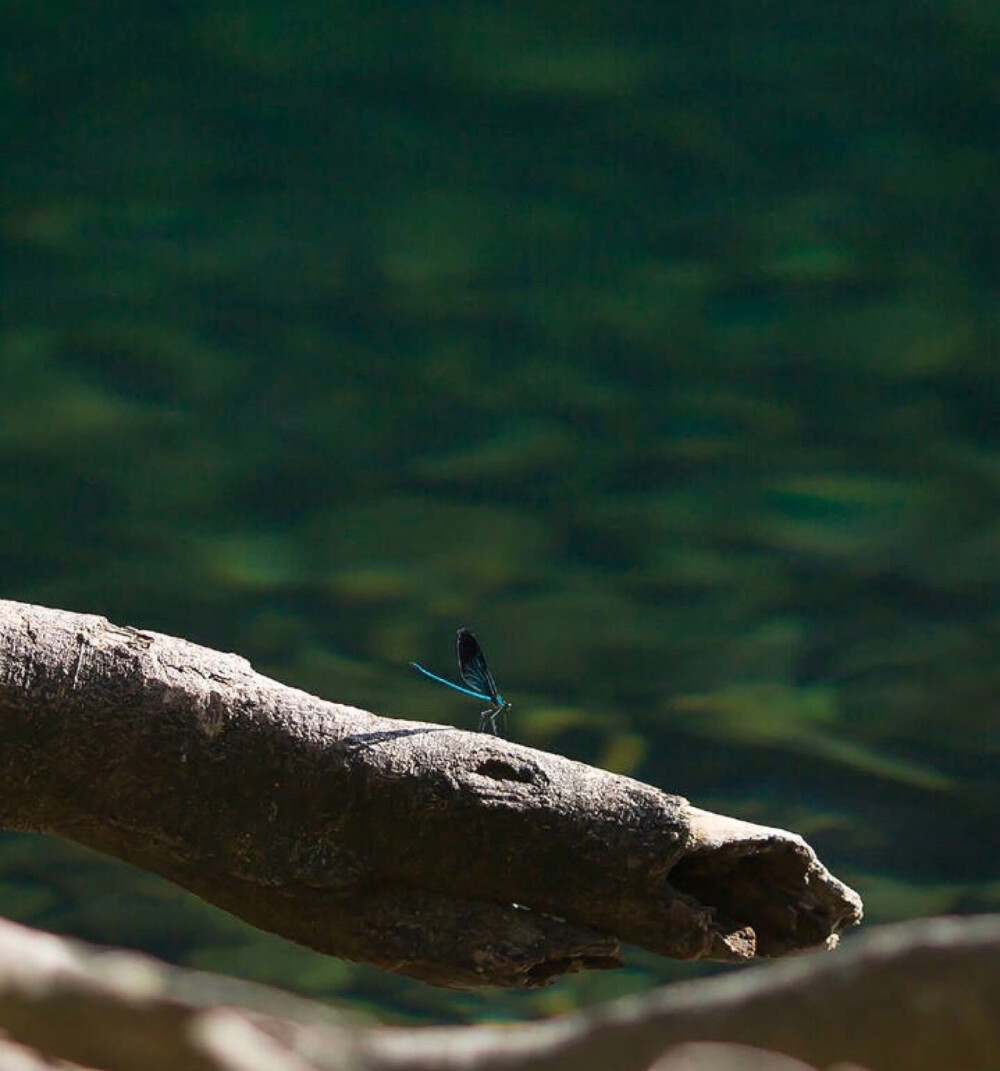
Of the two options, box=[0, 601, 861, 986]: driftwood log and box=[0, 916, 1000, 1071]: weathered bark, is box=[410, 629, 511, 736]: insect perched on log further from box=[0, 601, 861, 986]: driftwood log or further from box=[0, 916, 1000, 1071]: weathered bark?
box=[0, 916, 1000, 1071]: weathered bark

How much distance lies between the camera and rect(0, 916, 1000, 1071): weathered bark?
2.53ft

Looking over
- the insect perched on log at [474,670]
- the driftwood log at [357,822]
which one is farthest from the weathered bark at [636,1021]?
the insect perched on log at [474,670]

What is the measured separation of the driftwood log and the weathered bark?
1159 millimetres

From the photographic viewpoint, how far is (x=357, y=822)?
1.98m

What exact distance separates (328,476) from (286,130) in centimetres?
135

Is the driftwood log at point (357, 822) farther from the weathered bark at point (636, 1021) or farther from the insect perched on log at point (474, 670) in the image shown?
the weathered bark at point (636, 1021)

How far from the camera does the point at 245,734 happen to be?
199cm

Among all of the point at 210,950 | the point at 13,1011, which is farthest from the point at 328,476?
the point at 13,1011

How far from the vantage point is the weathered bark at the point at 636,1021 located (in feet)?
2.53

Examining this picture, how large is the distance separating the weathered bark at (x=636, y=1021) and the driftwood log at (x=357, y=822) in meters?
1.16

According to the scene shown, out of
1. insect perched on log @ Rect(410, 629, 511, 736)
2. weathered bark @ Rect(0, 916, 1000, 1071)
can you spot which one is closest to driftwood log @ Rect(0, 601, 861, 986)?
insect perched on log @ Rect(410, 629, 511, 736)

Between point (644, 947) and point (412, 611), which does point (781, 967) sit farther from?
point (412, 611)

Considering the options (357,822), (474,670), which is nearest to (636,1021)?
(357,822)

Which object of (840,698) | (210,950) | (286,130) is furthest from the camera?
(210,950)
